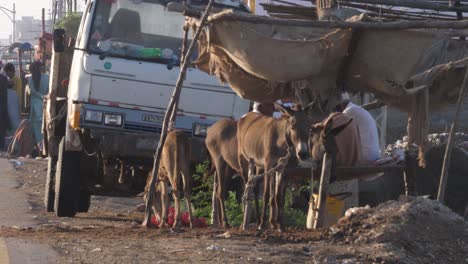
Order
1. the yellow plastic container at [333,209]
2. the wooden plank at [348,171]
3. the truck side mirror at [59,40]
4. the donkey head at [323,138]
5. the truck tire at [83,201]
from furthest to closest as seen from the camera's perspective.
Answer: the truck tire at [83,201]
the truck side mirror at [59,40]
the yellow plastic container at [333,209]
the wooden plank at [348,171]
the donkey head at [323,138]

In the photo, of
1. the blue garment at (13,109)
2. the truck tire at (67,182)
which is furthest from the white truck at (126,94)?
the blue garment at (13,109)

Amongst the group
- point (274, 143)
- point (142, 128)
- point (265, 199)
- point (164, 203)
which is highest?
point (274, 143)

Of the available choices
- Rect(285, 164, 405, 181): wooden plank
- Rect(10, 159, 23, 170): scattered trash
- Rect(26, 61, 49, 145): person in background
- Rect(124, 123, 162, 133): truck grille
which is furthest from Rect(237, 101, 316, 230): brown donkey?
Rect(26, 61, 49, 145): person in background

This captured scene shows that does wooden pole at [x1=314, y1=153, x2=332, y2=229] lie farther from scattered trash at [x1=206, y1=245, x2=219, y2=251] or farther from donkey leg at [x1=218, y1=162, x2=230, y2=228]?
donkey leg at [x1=218, y1=162, x2=230, y2=228]

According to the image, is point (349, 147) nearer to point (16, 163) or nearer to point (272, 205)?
point (272, 205)

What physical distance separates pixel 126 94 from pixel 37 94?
12.4m

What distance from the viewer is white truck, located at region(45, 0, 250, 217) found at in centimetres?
1269

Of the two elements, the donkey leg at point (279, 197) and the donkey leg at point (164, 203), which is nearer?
the donkey leg at point (279, 197)

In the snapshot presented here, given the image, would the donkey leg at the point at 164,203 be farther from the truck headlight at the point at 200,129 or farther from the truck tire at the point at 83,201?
the truck tire at the point at 83,201

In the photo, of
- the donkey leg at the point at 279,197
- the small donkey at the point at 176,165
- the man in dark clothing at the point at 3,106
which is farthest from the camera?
the man in dark clothing at the point at 3,106

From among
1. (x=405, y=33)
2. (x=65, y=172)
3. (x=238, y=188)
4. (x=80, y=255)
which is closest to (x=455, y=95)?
(x=405, y=33)

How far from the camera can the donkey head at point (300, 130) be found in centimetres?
952

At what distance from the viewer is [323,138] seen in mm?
9547

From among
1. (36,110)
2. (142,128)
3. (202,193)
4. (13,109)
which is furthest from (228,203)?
(13,109)
